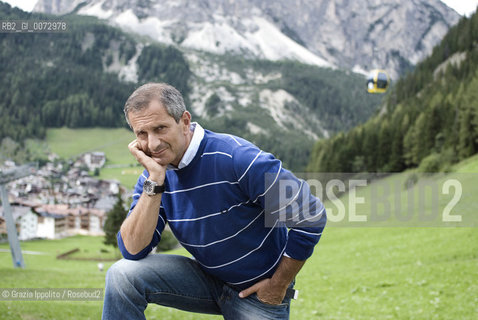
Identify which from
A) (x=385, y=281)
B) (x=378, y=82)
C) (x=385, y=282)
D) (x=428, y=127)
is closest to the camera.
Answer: (x=385, y=282)

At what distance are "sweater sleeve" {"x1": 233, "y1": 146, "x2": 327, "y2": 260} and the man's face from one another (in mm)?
524

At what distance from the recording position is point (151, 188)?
3854 millimetres

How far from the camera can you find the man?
3.87 m

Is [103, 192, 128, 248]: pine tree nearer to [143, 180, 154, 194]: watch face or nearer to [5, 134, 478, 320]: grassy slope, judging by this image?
[5, 134, 478, 320]: grassy slope

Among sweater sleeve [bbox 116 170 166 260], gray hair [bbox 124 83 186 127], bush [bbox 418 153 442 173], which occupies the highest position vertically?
gray hair [bbox 124 83 186 127]

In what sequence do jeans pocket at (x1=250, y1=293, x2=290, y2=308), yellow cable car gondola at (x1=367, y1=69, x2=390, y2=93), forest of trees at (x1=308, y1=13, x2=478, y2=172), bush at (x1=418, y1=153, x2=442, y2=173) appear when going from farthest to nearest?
1. yellow cable car gondola at (x1=367, y1=69, x2=390, y2=93)
2. forest of trees at (x1=308, y1=13, x2=478, y2=172)
3. bush at (x1=418, y1=153, x2=442, y2=173)
4. jeans pocket at (x1=250, y1=293, x2=290, y2=308)

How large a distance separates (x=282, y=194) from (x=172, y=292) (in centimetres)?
148

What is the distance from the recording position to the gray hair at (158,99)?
151 inches

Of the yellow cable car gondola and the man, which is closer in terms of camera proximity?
the man

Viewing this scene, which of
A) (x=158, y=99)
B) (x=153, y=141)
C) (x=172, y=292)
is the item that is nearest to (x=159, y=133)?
(x=153, y=141)

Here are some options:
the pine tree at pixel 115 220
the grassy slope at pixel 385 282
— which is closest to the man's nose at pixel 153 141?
the grassy slope at pixel 385 282

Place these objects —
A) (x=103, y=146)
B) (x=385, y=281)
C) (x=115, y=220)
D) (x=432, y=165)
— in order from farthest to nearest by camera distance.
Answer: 1. (x=103, y=146)
2. (x=115, y=220)
3. (x=432, y=165)
4. (x=385, y=281)

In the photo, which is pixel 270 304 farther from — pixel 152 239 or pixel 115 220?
pixel 115 220

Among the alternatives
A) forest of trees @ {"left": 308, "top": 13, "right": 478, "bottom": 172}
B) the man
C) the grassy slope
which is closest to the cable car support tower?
the grassy slope
